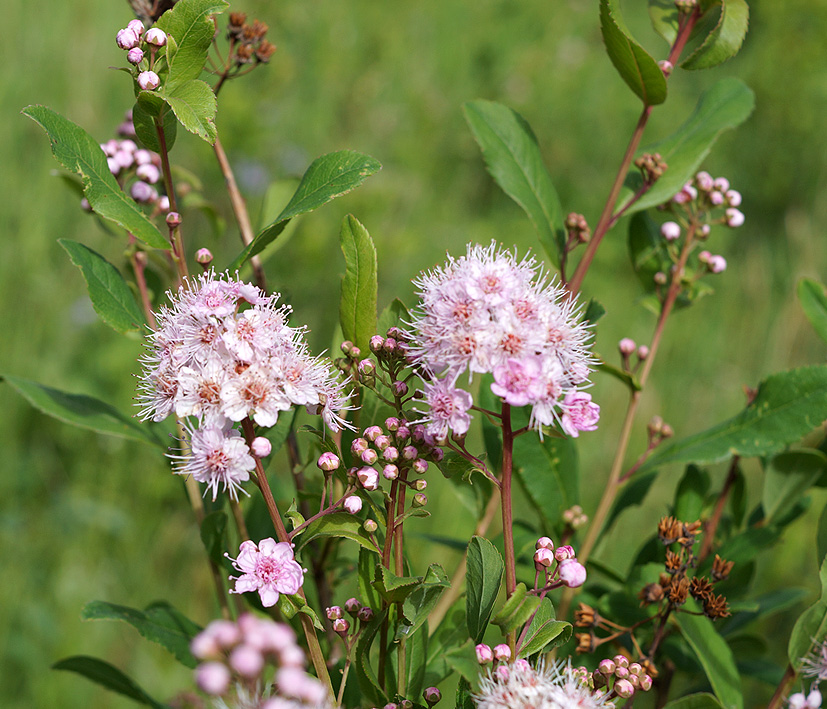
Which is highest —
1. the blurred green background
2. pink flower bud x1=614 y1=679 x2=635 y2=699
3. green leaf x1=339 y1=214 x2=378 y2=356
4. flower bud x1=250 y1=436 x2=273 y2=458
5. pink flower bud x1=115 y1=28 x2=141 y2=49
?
the blurred green background

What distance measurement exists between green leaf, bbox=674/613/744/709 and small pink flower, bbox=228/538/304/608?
0.65 m

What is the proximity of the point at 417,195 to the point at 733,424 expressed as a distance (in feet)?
10.8

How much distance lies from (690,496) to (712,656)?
0.36 metres

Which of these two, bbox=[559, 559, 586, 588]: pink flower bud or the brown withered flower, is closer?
bbox=[559, 559, 586, 588]: pink flower bud

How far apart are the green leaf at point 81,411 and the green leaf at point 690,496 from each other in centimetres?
99

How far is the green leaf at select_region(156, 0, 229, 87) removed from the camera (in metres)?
1.06

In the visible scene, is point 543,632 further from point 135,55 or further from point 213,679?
point 135,55

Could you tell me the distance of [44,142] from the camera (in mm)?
4363

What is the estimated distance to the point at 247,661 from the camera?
2.04 ft

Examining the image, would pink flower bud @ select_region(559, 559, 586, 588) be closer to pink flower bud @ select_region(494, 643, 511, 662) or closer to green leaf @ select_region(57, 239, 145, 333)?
pink flower bud @ select_region(494, 643, 511, 662)

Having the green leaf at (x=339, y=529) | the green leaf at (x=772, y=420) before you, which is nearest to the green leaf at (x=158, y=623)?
the green leaf at (x=339, y=529)

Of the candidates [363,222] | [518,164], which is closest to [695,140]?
[518,164]

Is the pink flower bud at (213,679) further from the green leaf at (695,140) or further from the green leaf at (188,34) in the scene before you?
the green leaf at (695,140)

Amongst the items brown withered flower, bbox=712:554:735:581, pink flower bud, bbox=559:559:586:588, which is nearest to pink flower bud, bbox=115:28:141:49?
pink flower bud, bbox=559:559:586:588
